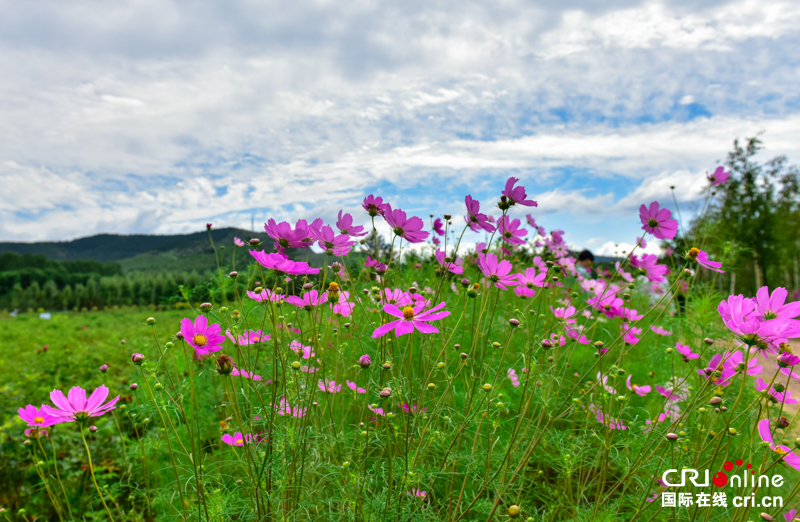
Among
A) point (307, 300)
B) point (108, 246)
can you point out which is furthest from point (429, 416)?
point (108, 246)

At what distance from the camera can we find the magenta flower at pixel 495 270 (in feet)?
3.96

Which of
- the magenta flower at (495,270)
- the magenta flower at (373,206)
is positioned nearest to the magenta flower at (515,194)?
the magenta flower at (495,270)

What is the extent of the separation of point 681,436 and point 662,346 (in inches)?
55.3

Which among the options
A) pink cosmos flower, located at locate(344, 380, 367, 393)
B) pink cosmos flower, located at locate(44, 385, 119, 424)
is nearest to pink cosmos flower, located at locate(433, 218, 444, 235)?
pink cosmos flower, located at locate(344, 380, 367, 393)

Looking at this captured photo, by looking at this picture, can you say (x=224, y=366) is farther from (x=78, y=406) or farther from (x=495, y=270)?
(x=495, y=270)

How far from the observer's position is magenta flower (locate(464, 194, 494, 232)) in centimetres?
121

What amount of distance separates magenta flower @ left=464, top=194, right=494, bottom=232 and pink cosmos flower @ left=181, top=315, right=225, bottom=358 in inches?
29.6

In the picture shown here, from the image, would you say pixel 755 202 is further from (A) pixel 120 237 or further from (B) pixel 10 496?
(A) pixel 120 237

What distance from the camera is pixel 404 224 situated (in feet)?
3.91

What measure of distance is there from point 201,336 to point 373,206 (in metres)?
0.56

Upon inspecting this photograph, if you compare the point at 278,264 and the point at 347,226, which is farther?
the point at 347,226

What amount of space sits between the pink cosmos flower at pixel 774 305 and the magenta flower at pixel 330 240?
3.36 feet

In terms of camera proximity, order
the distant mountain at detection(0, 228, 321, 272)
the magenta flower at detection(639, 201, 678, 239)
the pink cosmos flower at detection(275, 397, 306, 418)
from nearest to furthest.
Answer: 1. the pink cosmos flower at detection(275, 397, 306, 418)
2. the magenta flower at detection(639, 201, 678, 239)
3. the distant mountain at detection(0, 228, 321, 272)

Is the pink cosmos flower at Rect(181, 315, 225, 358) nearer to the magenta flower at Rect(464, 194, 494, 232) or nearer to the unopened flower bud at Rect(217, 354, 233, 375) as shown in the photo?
the unopened flower bud at Rect(217, 354, 233, 375)
